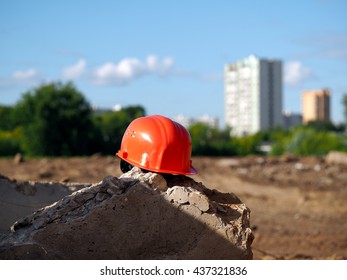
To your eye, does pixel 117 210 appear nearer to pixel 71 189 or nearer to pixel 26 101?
pixel 71 189

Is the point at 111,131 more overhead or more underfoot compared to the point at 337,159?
more overhead

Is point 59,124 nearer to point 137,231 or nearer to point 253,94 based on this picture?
point 137,231

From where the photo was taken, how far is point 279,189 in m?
20.4

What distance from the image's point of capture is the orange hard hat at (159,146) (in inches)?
221

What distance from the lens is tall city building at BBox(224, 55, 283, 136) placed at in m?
102

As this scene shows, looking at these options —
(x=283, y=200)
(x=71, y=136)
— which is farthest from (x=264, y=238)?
(x=71, y=136)

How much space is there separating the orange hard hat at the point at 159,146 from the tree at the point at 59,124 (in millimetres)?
36551

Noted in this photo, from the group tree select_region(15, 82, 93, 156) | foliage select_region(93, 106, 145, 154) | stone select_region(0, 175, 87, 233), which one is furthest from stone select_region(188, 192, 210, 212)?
tree select_region(15, 82, 93, 156)

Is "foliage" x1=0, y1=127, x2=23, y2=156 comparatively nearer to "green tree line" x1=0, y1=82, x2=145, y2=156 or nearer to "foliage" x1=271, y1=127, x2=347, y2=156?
"green tree line" x1=0, y1=82, x2=145, y2=156

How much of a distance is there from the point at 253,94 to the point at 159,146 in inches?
4043

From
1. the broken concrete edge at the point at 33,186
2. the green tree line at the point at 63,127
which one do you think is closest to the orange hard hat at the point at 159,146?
the broken concrete edge at the point at 33,186

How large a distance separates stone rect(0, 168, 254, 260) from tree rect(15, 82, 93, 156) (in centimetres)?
3706

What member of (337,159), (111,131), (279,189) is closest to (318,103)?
(111,131)
